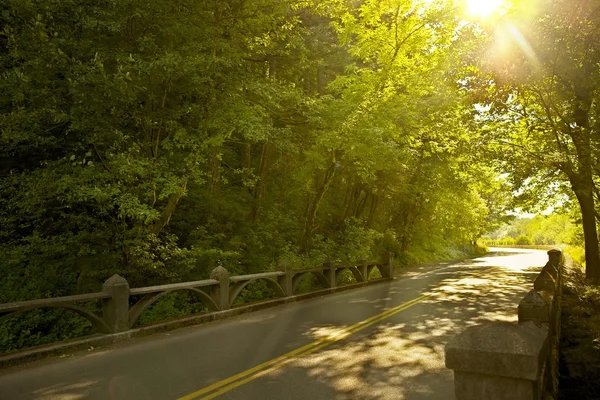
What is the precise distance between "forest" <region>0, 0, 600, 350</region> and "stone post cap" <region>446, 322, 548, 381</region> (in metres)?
6.72

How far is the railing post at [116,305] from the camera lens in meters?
8.80

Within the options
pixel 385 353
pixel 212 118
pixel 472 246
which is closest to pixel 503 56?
pixel 385 353

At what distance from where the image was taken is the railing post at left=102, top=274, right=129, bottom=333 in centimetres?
880

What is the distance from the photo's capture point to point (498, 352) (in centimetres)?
297

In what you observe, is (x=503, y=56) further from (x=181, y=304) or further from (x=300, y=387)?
(x=181, y=304)

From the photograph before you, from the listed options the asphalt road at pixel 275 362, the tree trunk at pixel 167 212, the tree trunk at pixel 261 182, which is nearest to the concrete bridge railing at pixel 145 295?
the asphalt road at pixel 275 362

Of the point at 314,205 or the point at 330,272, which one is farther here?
the point at 314,205

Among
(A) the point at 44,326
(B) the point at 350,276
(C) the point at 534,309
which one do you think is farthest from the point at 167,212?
(C) the point at 534,309

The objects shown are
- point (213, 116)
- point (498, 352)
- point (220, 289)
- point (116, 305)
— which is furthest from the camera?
point (213, 116)

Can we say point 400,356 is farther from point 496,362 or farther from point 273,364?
point 496,362

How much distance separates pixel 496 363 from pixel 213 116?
10.9 m

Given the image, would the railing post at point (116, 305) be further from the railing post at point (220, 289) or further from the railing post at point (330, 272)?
the railing post at point (330, 272)

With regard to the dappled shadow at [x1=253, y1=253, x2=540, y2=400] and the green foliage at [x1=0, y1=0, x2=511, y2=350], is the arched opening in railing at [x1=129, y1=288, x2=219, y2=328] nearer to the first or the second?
the green foliage at [x1=0, y1=0, x2=511, y2=350]

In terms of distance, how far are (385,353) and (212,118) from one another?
8.02 meters
